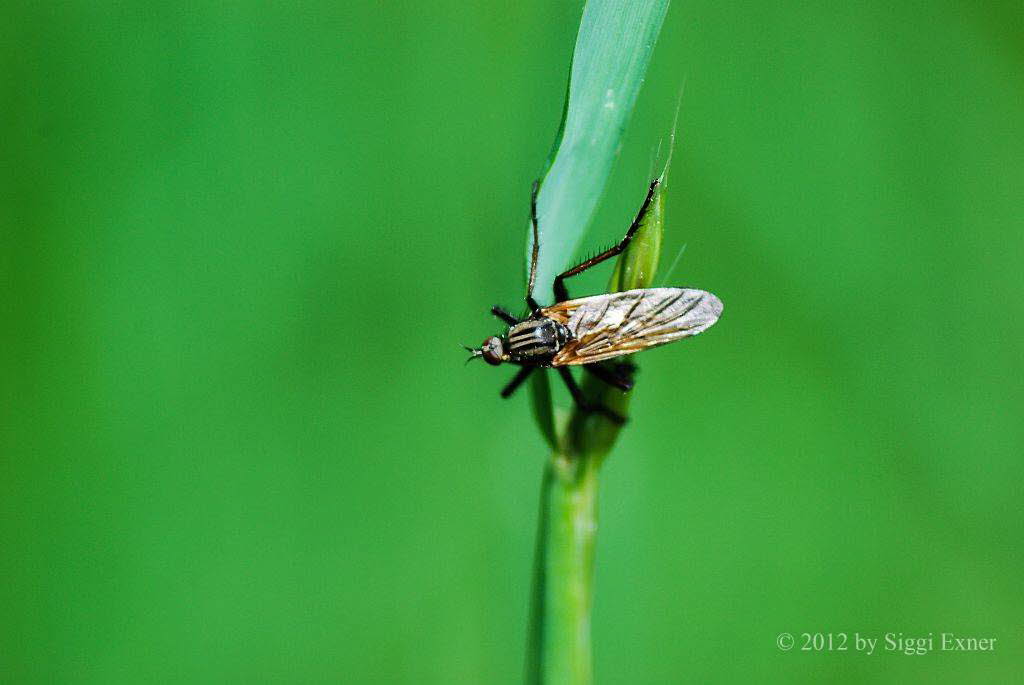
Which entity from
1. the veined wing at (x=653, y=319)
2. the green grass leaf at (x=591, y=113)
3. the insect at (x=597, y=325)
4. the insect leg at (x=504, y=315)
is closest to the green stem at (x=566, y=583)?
the green grass leaf at (x=591, y=113)

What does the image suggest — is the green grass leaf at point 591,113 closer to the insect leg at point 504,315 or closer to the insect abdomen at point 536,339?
the insect abdomen at point 536,339

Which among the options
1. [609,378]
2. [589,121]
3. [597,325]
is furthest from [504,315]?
[589,121]

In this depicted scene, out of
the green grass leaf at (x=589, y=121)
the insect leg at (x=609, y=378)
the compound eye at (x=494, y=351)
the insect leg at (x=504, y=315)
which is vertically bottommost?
the insect leg at (x=609, y=378)

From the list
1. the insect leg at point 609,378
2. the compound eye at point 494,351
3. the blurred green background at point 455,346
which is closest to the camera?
the insect leg at point 609,378

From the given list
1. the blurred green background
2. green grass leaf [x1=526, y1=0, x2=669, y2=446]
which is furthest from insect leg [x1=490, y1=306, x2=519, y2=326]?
green grass leaf [x1=526, y1=0, x2=669, y2=446]

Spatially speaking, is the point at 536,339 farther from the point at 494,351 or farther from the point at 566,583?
the point at 566,583

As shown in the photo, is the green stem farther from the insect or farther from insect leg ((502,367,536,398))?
insect leg ((502,367,536,398))

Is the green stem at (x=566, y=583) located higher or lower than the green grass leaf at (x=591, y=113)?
lower
